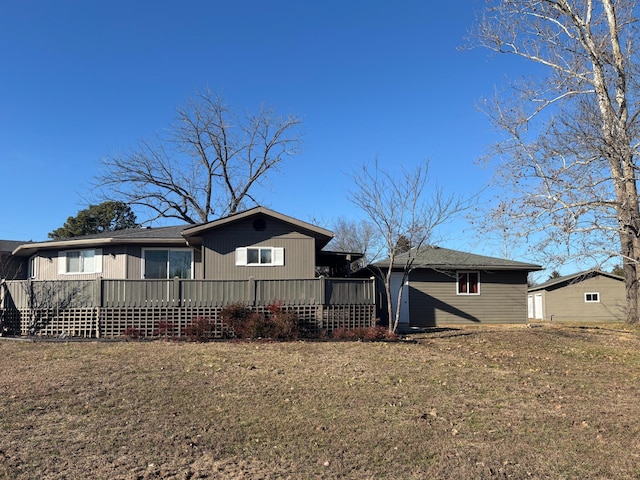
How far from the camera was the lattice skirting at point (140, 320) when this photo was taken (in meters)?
13.8

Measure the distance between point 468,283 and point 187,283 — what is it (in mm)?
12056

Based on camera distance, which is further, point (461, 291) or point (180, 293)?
point (461, 291)

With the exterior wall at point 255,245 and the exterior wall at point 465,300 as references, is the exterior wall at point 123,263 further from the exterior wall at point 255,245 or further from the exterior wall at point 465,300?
the exterior wall at point 465,300

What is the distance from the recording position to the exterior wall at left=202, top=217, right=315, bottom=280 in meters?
16.2

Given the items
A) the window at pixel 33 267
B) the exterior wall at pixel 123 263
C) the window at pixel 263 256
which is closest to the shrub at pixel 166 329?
the window at pixel 263 256

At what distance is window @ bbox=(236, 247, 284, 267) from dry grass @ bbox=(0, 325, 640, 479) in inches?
206

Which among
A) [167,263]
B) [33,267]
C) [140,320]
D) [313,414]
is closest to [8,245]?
[33,267]

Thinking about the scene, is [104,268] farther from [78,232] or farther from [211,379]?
[78,232]

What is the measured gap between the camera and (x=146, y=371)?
29.4 feet

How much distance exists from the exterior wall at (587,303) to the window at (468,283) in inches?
469

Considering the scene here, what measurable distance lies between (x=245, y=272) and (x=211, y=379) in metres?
8.03

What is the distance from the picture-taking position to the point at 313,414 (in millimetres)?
6535

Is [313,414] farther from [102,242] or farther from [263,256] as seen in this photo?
[102,242]

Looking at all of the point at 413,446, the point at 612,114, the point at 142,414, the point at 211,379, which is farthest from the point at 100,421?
the point at 612,114
